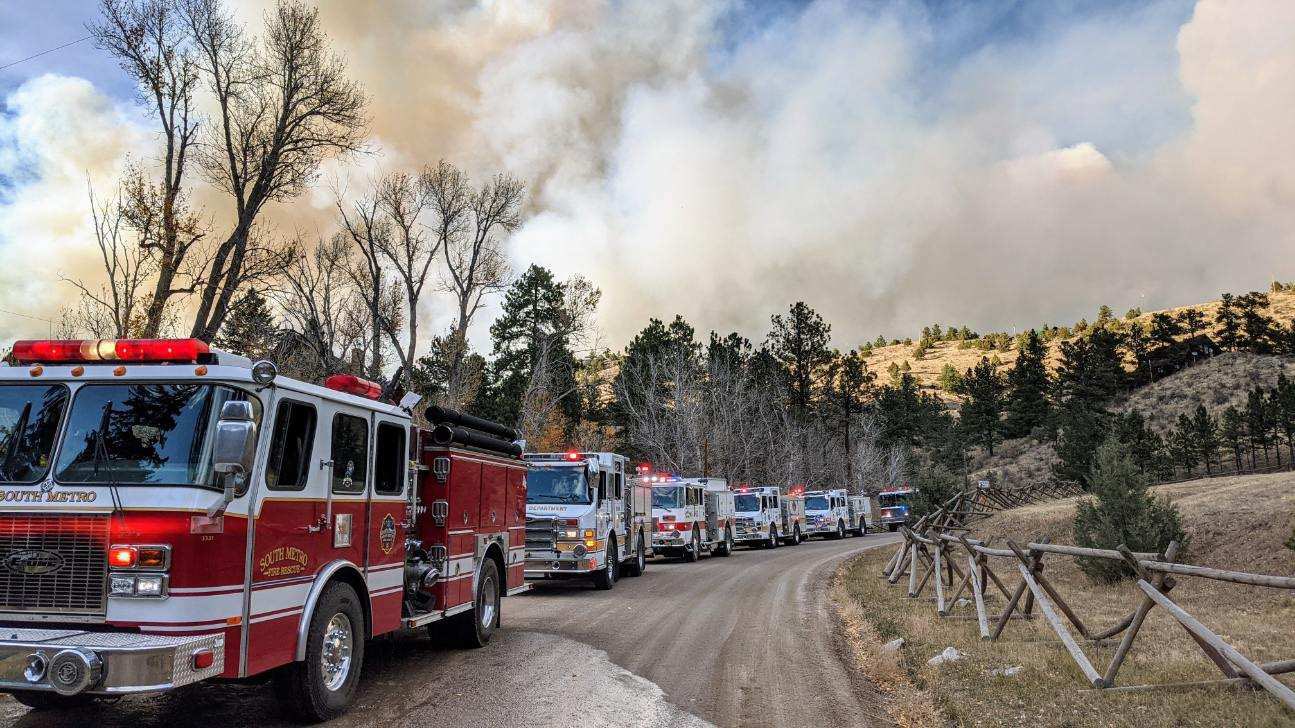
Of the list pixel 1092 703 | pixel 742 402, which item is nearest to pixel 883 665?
pixel 1092 703

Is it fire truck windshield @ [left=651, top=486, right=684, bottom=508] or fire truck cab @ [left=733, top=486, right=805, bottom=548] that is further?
fire truck cab @ [left=733, top=486, right=805, bottom=548]

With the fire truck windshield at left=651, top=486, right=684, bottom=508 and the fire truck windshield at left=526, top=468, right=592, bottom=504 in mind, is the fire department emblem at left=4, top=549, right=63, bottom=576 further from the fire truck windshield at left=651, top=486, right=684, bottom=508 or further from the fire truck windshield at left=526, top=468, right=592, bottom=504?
the fire truck windshield at left=651, top=486, right=684, bottom=508

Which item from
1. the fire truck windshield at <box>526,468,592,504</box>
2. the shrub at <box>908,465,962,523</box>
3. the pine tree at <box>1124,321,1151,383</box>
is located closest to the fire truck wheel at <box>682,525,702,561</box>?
the shrub at <box>908,465,962,523</box>

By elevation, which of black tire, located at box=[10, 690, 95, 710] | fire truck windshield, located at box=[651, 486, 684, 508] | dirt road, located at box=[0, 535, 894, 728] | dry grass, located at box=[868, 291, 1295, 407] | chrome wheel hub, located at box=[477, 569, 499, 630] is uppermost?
dry grass, located at box=[868, 291, 1295, 407]

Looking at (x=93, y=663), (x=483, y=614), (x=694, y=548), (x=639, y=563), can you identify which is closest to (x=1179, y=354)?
(x=694, y=548)

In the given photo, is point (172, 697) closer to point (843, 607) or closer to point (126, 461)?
point (126, 461)

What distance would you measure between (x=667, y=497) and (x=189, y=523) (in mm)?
22976

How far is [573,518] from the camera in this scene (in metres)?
17.5

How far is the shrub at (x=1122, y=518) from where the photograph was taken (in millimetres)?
15758

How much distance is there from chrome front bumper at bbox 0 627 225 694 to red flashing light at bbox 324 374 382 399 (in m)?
3.03

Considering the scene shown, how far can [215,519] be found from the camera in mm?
5633

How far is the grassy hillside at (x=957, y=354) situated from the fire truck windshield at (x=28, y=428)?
122 metres

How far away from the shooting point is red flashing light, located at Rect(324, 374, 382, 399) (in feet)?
26.0

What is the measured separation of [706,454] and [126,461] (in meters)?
43.9
